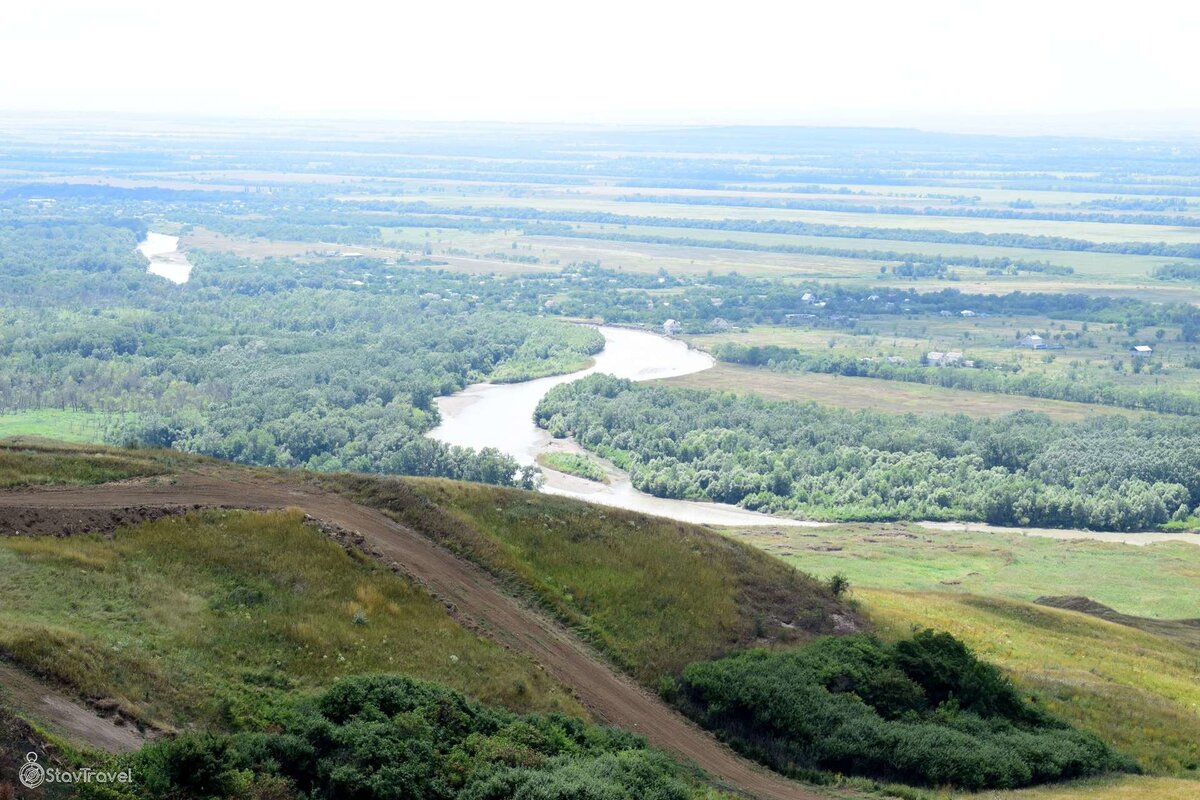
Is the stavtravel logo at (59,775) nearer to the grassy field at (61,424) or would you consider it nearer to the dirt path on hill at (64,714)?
the dirt path on hill at (64,714)

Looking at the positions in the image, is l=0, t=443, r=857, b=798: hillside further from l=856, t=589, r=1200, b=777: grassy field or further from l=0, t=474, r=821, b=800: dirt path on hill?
l=856, t=589, r=1200, b=777: grassy field

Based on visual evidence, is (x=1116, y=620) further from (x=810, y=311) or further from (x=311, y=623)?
(x=810, y=311)

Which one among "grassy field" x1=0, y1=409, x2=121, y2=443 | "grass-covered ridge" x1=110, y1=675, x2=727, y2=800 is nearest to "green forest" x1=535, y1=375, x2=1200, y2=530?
"grassy field" x1=0, y1=409, x2=121, y2=443

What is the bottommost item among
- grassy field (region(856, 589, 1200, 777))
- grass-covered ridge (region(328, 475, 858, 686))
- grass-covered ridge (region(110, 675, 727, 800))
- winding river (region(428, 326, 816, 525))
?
winding river (region(428, 326, 816, 525))

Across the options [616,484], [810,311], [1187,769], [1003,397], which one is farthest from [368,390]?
[1187,769]

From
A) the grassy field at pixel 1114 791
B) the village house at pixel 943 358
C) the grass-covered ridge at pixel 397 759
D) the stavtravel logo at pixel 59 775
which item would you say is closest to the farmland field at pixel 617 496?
the grassy field at pixel 1114 791
